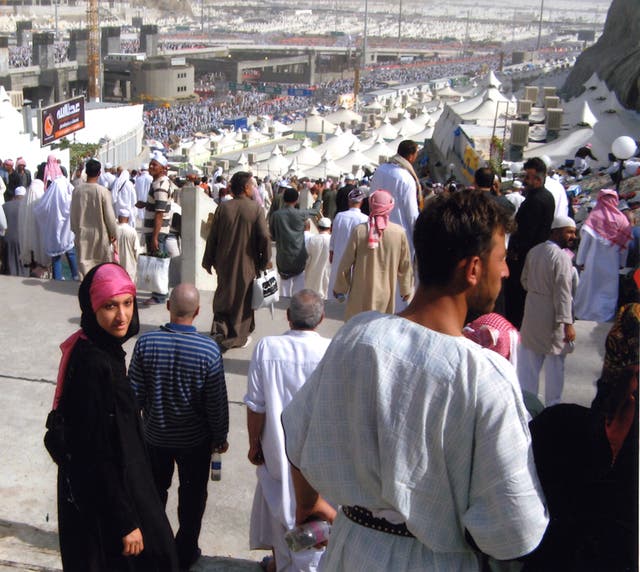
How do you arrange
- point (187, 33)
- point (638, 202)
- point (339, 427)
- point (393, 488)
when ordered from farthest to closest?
1. point (187, 33)
2. point (638, 202)
3. point (339, 427)
4. point (393, 488)

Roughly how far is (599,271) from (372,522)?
5129 mm

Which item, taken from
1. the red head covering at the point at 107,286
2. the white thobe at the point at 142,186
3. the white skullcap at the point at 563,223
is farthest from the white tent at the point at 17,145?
the red head covering at the point at 107,286

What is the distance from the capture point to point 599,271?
6402 millimetres

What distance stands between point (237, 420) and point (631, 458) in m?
3.04

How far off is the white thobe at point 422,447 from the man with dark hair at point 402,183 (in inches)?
148

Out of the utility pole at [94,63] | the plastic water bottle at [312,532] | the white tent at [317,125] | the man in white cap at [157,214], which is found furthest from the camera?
the utility pole at [94,63]

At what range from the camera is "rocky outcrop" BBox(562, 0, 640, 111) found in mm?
23531

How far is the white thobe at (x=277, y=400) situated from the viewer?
9.59 feet

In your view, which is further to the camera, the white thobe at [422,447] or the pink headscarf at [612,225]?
the pink headscarf at [612,225]

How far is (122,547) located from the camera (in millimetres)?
2453

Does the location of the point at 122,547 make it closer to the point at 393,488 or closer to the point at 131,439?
the point at 131,439

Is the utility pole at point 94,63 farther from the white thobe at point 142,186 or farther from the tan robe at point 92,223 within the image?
the tan robe at point 92,223

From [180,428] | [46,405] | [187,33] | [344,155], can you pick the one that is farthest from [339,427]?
[187,33]

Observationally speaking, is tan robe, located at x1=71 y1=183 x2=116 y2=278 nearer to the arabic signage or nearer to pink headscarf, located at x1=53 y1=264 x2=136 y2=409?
pink headscarf, located at x1=53 y1=264 x2=136 y2=409
